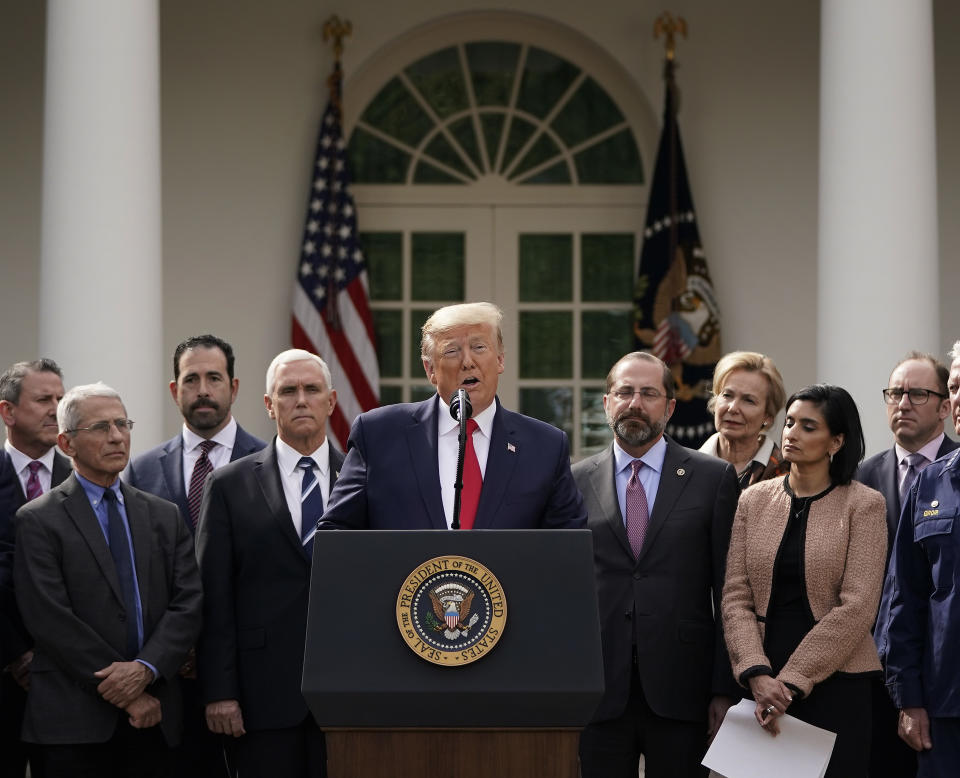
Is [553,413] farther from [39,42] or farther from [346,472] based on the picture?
[346,472]

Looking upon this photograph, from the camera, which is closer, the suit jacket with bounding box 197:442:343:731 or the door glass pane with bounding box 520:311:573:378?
the suit jacket with bounding box 197:442:343:731

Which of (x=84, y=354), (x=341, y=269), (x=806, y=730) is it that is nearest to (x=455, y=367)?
(x=806, y=730)

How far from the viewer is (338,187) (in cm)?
932

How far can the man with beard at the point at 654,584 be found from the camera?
14.1ft

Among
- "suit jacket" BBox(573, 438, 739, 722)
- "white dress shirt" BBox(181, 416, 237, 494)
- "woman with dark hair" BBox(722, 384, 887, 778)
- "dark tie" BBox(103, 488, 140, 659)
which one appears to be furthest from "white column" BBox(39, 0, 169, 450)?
"woman with dark hair" BBox(722, 384, 887, 778)

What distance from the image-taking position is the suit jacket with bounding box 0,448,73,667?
445 cm

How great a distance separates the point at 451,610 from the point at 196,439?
2.55 m

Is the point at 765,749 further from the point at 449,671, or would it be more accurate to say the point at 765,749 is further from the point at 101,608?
the point at 101,608

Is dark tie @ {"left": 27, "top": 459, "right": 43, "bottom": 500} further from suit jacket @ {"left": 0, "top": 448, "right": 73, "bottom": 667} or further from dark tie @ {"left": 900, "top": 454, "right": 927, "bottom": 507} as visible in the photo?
dark tie @ {"left": 900, "top": 454, "right": 927, "bottom": 507}

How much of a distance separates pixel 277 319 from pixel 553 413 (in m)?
2.09

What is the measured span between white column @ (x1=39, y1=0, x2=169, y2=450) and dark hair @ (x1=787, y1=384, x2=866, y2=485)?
364 cm

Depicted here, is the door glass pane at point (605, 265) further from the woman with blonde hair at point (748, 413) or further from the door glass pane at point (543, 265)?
the woman with blonde hair at point (748, 413)

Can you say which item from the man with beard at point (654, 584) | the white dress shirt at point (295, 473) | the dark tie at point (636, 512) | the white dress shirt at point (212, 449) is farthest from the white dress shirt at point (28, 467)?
the dark tie at point (636, 512)

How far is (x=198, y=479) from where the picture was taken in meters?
5.00
